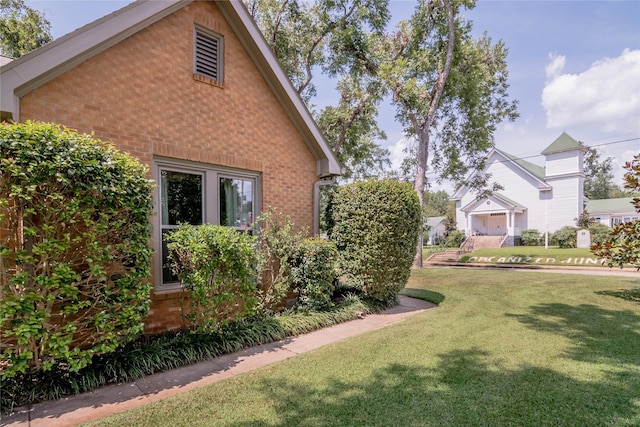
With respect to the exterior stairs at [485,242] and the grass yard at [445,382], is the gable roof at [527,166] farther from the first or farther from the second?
the grass yard at [445,382]

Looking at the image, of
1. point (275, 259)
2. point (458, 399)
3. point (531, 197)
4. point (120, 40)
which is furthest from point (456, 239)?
point (120, 40)

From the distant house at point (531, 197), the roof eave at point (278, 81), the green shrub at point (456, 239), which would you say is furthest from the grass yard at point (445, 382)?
the green shrub at point (456, 239)

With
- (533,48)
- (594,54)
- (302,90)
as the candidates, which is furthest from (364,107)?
(594,54)

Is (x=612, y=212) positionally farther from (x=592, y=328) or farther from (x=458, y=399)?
(x=458, y=399)

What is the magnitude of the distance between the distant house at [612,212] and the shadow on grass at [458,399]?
129 ft

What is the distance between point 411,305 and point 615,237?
6.85 metres

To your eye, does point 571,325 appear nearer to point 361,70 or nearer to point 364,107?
point 364,107

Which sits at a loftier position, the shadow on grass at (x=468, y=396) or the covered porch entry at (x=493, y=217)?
the covered porch entry at (x=493, y=217)

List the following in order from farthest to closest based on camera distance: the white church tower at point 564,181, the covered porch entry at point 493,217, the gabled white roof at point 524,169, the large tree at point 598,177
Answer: the large tree at point 598,177 → the gabled white roof at point 524,169 → the covered porch entry at point 493,217 → the white church tower at point 564,181

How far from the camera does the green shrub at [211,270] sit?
466cm

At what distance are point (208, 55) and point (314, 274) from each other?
494cm

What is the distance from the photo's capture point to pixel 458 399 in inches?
130

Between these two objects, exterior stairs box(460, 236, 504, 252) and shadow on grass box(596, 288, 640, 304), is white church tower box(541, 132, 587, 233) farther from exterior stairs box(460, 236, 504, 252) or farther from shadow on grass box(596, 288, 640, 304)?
shadow on grass box(596, 288, 640, 304)

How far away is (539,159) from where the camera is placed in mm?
32281
